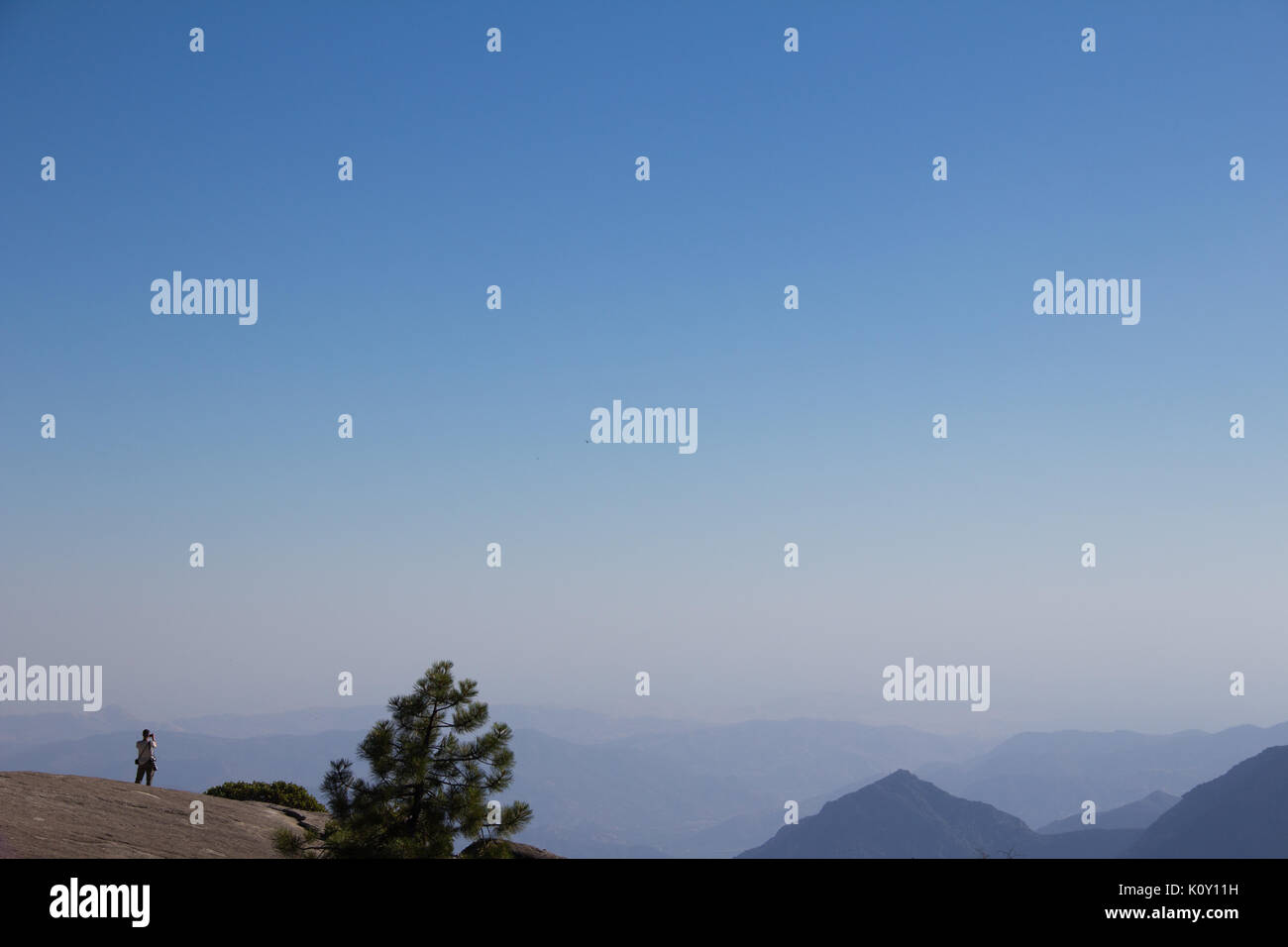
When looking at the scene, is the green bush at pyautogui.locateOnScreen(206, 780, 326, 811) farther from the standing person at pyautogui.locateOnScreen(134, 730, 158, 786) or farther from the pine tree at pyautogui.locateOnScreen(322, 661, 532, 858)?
the pine tree at pyautogui.locateOnScreen(322, 661, 532, 858)

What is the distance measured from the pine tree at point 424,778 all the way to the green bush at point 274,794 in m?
19.7

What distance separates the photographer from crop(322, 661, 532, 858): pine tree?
20688mm

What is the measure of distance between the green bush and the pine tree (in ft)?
64.6

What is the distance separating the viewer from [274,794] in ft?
128

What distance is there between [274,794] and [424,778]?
22.2 m

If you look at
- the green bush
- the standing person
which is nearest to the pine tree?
the standing person

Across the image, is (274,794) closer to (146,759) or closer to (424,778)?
(146,759)

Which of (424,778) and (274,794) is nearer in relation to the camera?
(424,778)

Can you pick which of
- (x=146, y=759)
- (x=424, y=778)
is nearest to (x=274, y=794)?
(x=146, y=759)

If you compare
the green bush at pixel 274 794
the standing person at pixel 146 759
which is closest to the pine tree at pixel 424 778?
the standing person at pixel 146 759
